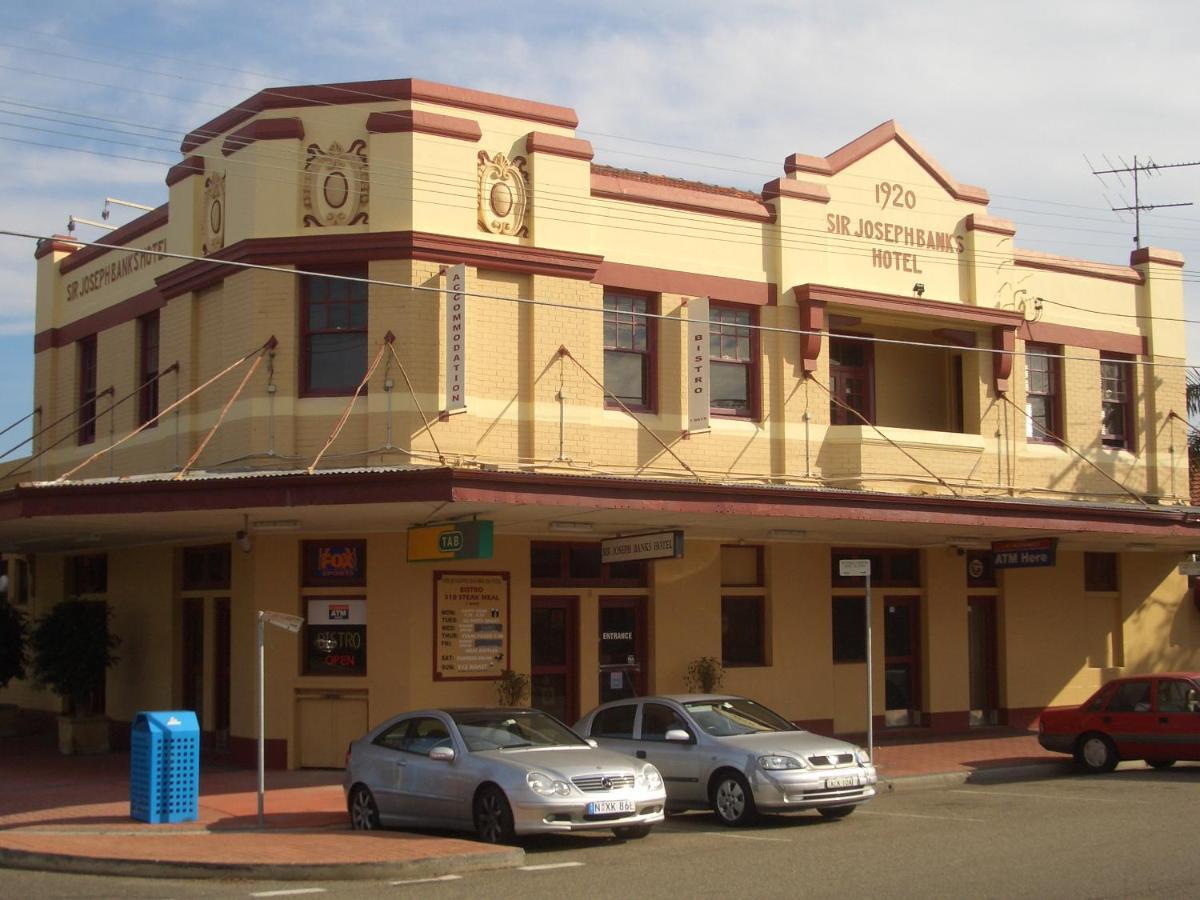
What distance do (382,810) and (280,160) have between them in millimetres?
9557

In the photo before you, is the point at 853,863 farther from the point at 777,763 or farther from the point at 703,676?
the point at 703,676

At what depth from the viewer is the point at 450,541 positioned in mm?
18047

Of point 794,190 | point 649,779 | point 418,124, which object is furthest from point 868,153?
point 649,779

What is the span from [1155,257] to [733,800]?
1683cm

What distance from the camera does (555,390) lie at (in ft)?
68.0

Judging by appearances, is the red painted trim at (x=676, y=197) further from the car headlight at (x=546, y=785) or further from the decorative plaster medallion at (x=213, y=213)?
the car headlight at (x=546, y=785)

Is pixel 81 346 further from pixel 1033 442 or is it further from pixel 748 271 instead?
pixel 1033 442

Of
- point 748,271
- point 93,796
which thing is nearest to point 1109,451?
point 748,271

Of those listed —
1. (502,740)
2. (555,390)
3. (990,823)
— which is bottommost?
(990,823)

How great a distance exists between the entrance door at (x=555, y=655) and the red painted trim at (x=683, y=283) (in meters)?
4.67

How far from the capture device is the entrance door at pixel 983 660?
84.4ft

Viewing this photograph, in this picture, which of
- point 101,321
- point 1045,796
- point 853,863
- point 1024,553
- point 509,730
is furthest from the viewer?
point 101,321

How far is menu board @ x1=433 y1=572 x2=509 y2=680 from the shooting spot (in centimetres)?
2002

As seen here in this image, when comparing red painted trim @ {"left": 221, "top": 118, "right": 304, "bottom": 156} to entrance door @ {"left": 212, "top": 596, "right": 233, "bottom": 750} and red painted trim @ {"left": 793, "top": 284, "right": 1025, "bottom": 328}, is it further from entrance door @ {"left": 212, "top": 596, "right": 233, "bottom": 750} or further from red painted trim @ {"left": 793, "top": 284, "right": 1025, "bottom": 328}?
red painted trim @ {"left": 793, "top": 284, "right": 1025, "bottom": 328}
